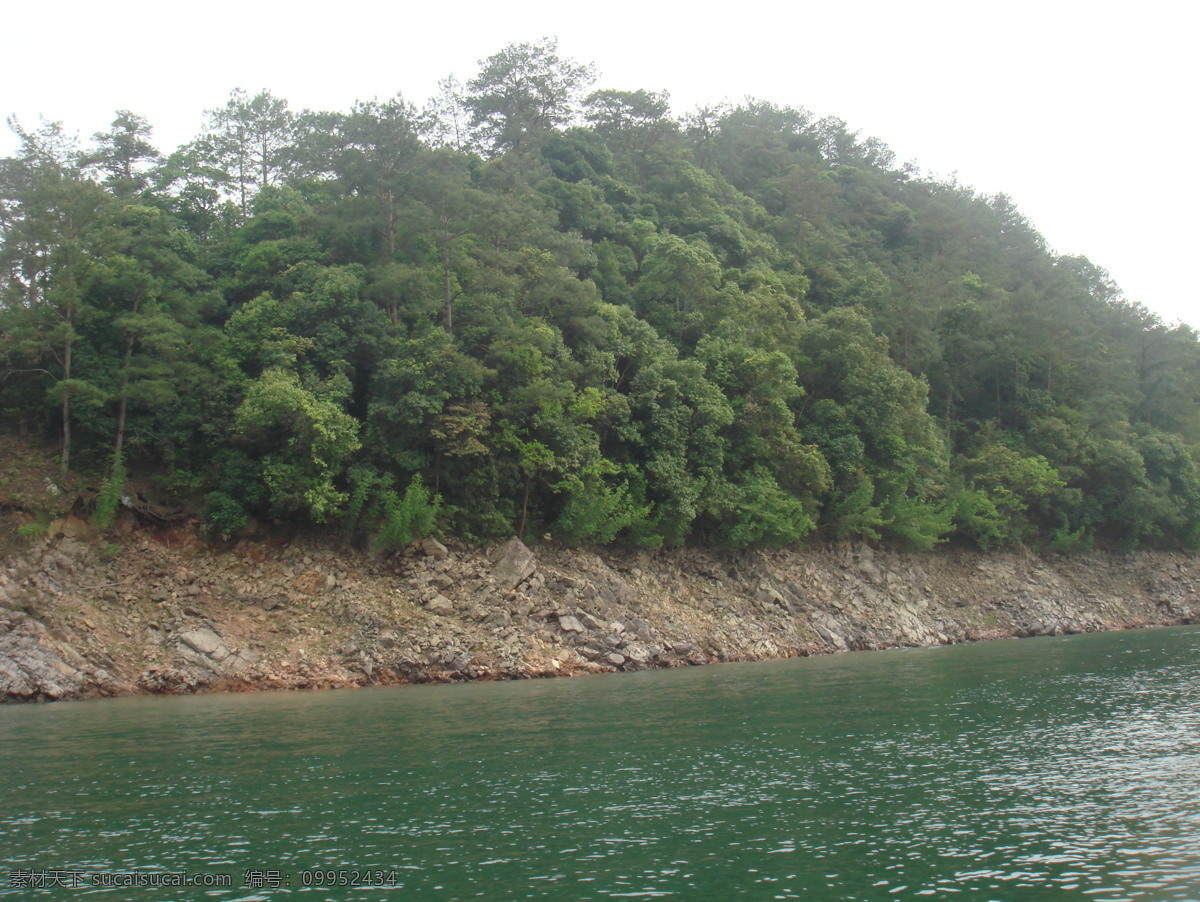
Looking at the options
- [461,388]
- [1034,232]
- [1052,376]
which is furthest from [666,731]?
[1034,232]

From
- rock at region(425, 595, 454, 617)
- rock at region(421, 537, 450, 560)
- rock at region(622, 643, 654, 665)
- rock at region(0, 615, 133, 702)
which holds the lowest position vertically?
rock at region(622, 643, 654, 665)

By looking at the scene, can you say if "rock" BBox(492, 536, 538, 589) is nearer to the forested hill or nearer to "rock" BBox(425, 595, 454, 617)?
the forested hill

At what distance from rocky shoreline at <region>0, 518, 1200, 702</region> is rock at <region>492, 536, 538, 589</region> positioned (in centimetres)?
7

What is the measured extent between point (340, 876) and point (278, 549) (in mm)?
27211

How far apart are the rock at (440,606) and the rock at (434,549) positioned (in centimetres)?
202

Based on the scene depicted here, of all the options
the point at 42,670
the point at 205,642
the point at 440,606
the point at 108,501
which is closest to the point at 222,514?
the point at 108,501

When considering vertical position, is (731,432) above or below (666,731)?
above

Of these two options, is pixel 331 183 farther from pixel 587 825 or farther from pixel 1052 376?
pixel 1052 376

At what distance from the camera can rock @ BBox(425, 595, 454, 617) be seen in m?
36.8

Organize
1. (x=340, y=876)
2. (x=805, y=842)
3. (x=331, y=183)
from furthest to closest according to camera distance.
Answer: (x=331, y=183)
(x=805, y=842)
(x=340, y=876)

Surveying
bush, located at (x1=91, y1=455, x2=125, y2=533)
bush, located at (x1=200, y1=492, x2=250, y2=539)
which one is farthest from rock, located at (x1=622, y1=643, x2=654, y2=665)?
bush, located at (x1=91, y1=455, x2=125, y2=533)

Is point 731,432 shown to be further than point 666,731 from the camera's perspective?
Yes

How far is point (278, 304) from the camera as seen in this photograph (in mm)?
41438

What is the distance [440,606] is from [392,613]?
1.84 m
